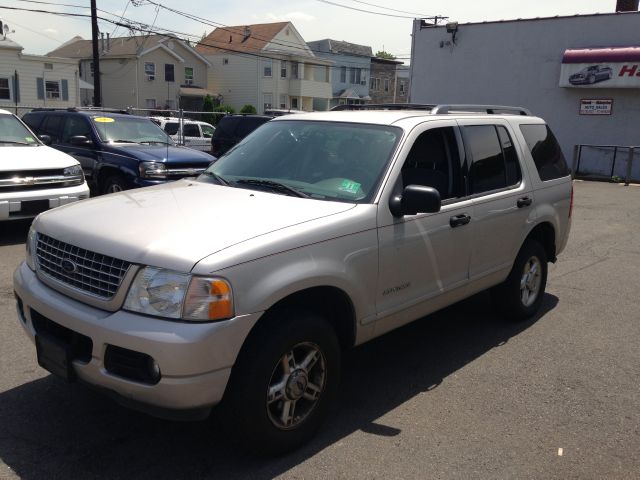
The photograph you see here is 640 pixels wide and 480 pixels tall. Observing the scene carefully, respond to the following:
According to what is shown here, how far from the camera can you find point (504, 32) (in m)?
22.3

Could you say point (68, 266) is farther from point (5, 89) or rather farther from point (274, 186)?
point (5, 89)

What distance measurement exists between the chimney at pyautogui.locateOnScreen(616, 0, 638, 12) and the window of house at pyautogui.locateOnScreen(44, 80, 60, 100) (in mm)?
29961

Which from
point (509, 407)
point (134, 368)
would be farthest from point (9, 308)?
point (509, 407)

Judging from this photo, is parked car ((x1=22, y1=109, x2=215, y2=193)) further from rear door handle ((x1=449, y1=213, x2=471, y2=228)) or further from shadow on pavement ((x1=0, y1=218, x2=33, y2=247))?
rear door handle ((x1=449, y1=213, x2=471, y2=228))

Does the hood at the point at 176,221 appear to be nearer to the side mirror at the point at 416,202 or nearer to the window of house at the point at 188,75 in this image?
the side mirror at the point at 416,202

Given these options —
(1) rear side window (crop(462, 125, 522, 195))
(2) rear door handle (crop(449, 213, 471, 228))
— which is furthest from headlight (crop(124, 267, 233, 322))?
(1) rear side window (crop(462, 125, 522, 195))

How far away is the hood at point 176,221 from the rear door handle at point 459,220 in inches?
39.0

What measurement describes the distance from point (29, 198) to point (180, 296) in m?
5.76

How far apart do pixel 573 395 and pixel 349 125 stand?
245cm

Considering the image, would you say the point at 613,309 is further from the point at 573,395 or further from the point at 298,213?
the point at 298,213

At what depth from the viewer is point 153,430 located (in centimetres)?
350

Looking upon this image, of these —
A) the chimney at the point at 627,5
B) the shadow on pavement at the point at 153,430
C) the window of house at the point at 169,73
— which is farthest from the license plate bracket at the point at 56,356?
the window of house at the point at 169,73

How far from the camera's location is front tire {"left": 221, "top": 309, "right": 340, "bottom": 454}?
2.95 m

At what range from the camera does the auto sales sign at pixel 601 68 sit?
1945cm
